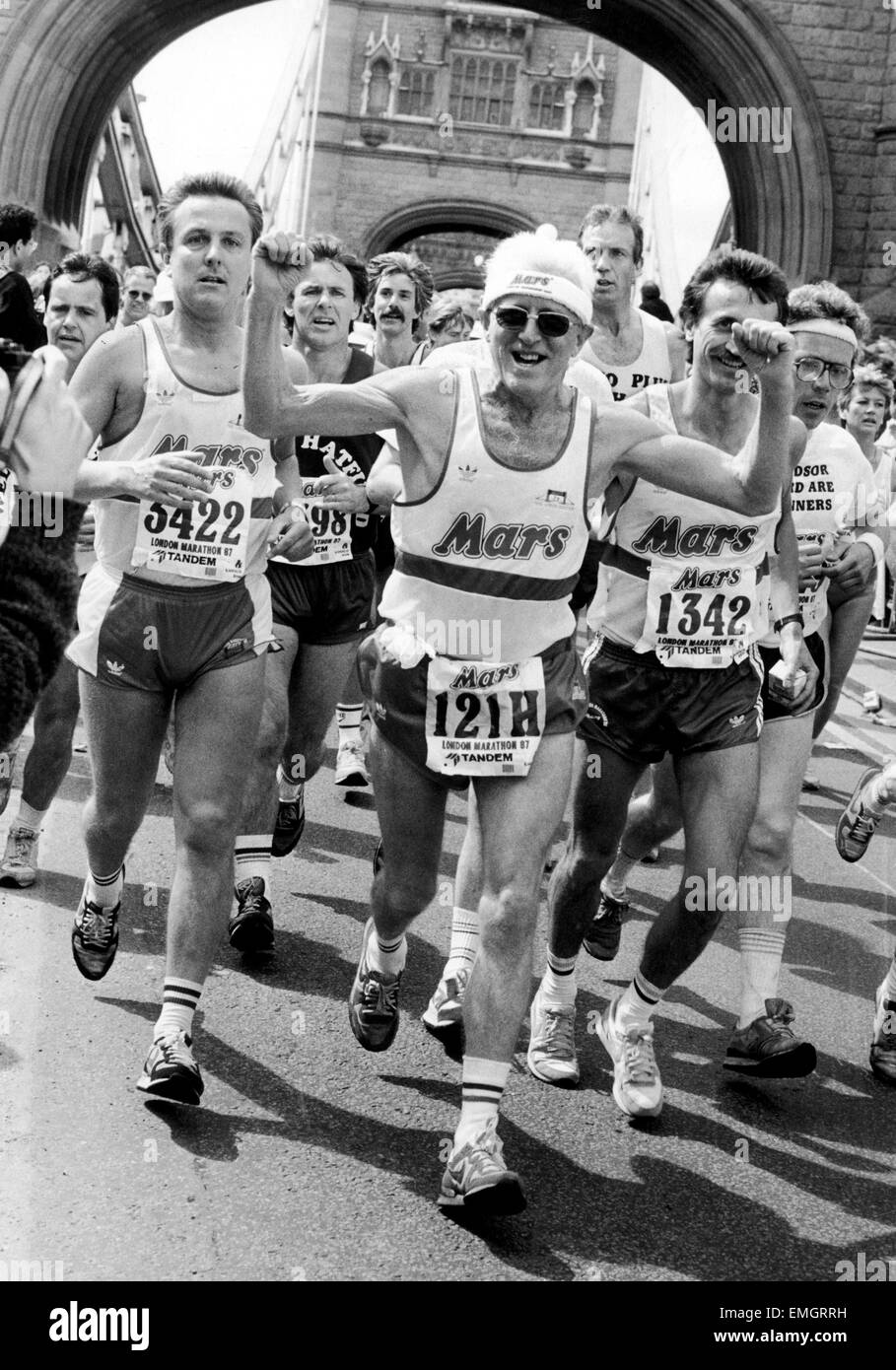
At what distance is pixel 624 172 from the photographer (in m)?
55.9

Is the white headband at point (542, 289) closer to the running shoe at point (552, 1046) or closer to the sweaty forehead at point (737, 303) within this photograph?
the sweaty forehead at point (737, 303)

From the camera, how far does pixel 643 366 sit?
659 centimetres

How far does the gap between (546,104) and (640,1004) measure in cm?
5556

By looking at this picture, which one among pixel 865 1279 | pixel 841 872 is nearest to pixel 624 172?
pixel 841 872

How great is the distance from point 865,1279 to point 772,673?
183cm

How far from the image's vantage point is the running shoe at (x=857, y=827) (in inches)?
216

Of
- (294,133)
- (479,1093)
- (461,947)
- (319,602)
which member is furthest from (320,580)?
(294,133)

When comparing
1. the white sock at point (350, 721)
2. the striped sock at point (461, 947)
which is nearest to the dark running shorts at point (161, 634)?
the striped sock at point (461, 947)

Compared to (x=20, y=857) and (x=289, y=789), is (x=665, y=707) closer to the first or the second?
(x=289, y=789)

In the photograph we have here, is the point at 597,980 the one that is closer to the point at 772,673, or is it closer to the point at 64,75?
the point at 772,673

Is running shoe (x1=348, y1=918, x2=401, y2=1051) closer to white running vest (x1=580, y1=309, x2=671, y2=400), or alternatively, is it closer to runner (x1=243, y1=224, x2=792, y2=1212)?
runner (x1=243, y1=224, x2=792, y2=1212)

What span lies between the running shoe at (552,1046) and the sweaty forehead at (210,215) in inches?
82.4

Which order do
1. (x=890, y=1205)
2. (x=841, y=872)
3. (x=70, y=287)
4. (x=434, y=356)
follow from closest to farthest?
1. (x=890, y=1205)
2. (x=434, y=356)
3. (x=70, y=287)
4. (x=841, y=872)

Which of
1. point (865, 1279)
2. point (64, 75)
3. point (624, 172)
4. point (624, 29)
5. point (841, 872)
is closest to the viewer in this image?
point (865, 1279)
